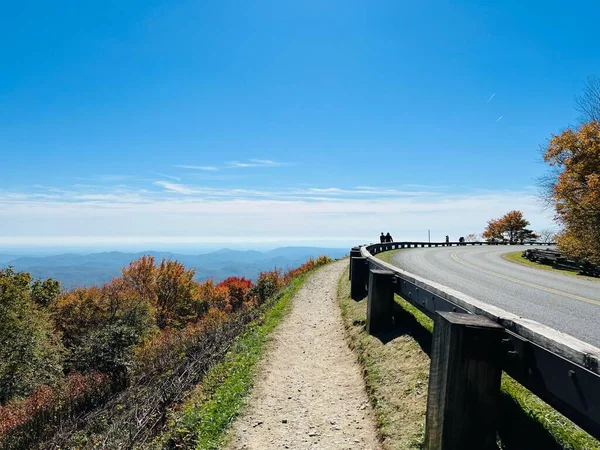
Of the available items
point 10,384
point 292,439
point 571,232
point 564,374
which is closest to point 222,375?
point 292,439

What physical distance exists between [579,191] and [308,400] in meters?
25.4

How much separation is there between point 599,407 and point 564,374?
329mm

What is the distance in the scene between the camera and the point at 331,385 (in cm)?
630

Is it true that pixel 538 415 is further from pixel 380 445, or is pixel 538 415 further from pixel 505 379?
pixel 380 445

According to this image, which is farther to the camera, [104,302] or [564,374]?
[104,302]

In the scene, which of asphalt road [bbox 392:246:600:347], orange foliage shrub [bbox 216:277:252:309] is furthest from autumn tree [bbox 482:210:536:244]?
asphalt road [bbox 392:246:600:347]

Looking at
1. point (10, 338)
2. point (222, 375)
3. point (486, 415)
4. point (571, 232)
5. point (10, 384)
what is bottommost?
point (10, 384)

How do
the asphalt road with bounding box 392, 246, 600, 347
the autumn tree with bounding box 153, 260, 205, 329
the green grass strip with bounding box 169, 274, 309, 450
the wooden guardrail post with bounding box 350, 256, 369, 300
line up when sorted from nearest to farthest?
the green grass strip with bounding box 169, 274, 309, 450 → the asphalt road with bounding box 392, 246, 600, 347 → the wooden guardrail post with bounding box 350, 256, 369, 300 → the autumn tree with bounding box 153, 260, 205, 329

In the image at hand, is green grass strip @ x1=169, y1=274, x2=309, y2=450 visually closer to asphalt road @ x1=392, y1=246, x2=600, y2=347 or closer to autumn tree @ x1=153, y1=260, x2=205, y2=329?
asphalt road @ x1=392, y1=246, x2=600, y2=347

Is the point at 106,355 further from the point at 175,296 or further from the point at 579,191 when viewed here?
the point at 175,296

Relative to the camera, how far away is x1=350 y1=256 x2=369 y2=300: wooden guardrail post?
37.8ft

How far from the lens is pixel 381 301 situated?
7496 millimetres

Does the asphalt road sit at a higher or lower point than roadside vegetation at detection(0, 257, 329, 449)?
higher

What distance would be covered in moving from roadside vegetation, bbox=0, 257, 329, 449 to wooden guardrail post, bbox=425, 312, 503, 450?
4587 millimetres
